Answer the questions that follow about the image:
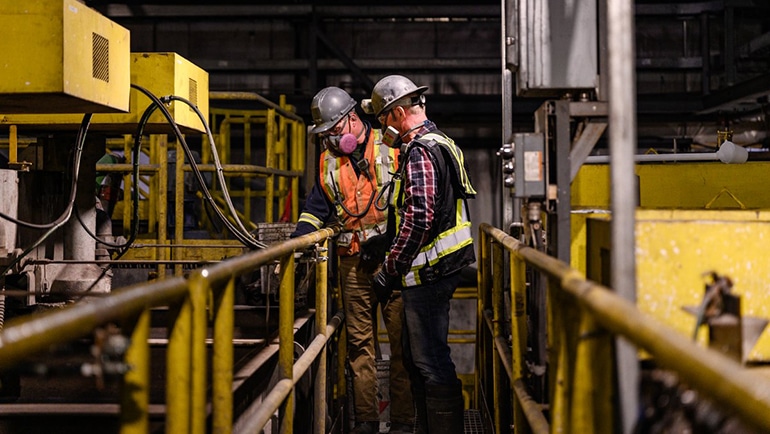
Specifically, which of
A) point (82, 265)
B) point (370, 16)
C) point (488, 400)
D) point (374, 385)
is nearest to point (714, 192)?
point (488, 400)

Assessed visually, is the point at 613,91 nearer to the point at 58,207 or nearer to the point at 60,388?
the point at 60,388

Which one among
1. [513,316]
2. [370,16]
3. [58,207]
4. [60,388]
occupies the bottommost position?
[60,388]

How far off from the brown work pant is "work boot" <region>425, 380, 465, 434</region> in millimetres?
584

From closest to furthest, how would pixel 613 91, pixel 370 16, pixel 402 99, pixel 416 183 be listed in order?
1. pixel 613 91
2. pixel 416 183
3. pixel 402 99
4. pixel 370 16

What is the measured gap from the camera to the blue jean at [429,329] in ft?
14.4

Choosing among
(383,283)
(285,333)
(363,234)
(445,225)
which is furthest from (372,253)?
(285,333)

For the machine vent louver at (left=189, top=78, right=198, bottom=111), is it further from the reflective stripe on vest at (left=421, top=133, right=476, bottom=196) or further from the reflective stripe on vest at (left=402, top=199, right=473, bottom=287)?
the reflective stripe on vest at (left=402, top=199, right=473, bottom=287)

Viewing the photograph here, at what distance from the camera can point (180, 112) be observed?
4.71 m

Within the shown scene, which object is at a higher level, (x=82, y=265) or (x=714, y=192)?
(x=714, y=192)

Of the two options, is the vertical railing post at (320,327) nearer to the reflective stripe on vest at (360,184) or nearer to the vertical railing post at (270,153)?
the reflective stripe on vest at (360,184)

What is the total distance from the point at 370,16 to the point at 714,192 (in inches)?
268

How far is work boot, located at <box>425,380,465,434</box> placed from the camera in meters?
4.38

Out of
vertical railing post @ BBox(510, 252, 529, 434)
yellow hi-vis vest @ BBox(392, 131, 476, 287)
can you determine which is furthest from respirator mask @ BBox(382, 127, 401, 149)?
vertical railing post @ BBox(510, 252, 529, 434)

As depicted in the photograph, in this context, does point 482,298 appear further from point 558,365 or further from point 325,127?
point 558,365
